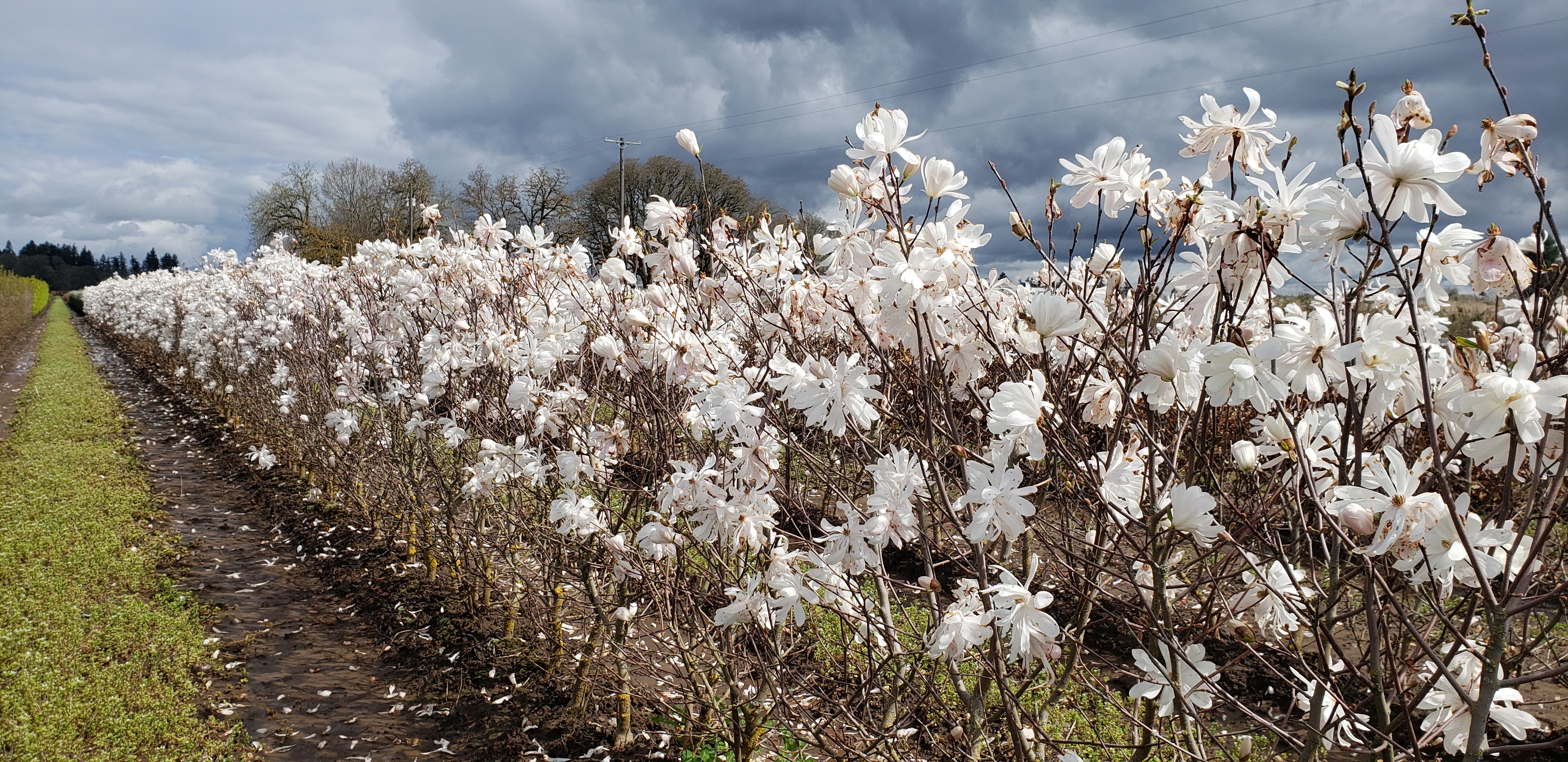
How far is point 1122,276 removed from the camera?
7.58ft

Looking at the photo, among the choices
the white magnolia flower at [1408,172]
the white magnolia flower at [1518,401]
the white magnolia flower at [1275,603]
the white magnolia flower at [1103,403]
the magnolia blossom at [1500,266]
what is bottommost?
the white magnolia flower at [1275,603]

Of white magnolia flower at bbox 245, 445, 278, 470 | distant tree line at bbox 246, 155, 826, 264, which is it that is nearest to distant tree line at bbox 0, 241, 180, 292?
distant tree line at bbox 246, 155, 826, 264

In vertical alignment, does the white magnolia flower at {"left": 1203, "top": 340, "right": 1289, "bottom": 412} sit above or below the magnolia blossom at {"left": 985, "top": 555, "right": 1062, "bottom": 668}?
above

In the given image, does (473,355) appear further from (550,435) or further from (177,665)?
(177,665)

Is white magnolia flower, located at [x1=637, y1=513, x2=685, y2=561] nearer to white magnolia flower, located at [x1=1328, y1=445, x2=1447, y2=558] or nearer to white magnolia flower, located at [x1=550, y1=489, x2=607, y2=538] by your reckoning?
white magnolia flower, located at [x1=550, y1=489, x2=607, y2=538]

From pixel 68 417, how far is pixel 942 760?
14244 mm

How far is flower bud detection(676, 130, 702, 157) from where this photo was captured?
2680mm

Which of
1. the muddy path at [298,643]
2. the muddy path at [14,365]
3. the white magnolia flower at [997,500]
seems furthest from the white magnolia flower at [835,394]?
the muddy path at [14,365]

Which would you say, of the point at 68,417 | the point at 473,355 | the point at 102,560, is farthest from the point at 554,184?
the point at 473,355

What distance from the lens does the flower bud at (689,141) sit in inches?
105

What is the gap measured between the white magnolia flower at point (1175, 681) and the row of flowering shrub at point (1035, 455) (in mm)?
13

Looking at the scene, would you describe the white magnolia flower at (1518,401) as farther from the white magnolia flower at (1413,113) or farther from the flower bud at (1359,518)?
the white magnolia flower at (1413,113)

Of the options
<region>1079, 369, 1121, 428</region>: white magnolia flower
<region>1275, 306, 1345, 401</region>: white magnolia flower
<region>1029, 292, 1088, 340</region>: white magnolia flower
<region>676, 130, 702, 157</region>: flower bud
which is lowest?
<region>1079, 369, 1121, 428</region>: white magnolia flower

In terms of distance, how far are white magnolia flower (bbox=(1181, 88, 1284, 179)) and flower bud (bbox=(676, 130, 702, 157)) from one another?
1558mm
